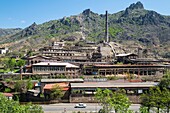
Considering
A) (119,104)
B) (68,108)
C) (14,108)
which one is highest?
(14,108)

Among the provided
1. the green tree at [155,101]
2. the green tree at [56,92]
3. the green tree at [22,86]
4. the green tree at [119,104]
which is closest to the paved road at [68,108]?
the green tree at [56,92]

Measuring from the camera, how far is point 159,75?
75.2 m

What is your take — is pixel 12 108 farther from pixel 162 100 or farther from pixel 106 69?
pixel 106 69

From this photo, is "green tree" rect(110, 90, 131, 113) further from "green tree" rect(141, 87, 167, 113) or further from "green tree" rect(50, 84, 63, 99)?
"green tree" rect(50, 84, 63, 99)

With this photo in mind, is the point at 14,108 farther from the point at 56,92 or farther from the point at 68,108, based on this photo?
the point at 56,92

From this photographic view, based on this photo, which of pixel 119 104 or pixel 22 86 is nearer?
pixel 119 104

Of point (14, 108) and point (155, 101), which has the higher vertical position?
point (14, 108)

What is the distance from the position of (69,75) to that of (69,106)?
25182mm

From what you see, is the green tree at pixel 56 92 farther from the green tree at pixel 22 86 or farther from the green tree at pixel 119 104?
the green tree at pixel 119 104

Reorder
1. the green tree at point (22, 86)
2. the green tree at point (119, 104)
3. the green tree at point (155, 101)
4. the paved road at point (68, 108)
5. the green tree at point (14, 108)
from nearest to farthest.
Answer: the green tree at point (14, 108), the green tree at point (119, 104), the green tree at point (155, 101), the paved road at point (68, 108), the green tree at point (22, 86)

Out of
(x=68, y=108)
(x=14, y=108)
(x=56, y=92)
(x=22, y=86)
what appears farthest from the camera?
(x=22, y=86)

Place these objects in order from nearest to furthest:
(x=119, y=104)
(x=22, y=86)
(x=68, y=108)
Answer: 1. (x=119, y=104)
2. (x=68, y=108)
3. (x=22, y=86)

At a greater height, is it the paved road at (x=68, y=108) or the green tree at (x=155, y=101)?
the green tree at (x=155, y=101)

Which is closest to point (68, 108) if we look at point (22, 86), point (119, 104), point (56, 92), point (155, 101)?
point (56, 92)
